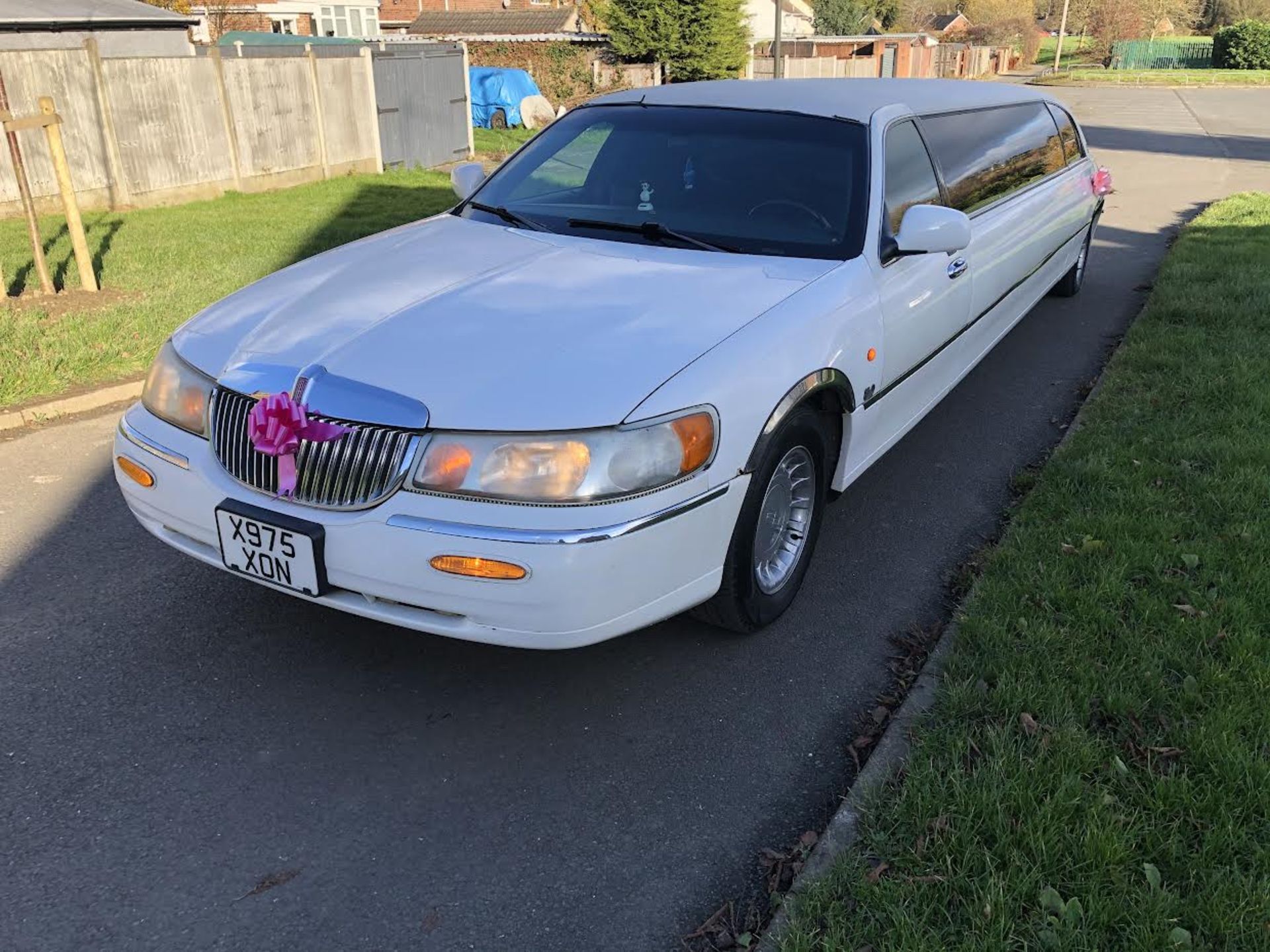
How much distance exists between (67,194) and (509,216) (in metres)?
4.92

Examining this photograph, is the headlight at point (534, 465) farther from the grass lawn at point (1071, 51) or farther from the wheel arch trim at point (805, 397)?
the grass lawn at point (1071, 51)

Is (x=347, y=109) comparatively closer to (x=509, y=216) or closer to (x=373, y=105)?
(x=373, y=105)

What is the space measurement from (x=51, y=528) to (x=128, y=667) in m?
1.39

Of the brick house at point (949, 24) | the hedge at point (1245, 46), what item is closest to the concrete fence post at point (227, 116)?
the hedge at point (1245, 46)

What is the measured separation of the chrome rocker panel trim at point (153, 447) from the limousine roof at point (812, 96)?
101 inches

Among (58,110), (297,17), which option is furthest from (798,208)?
(297,17)

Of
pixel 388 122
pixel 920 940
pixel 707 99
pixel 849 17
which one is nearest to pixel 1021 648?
pixel 920 940

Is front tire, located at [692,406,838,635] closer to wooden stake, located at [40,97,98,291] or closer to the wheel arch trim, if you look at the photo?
the wheel arch trim

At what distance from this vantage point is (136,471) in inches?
129

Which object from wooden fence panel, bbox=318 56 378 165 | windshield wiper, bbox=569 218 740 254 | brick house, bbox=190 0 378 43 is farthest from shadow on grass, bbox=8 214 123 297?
brick house, bbox=190 0 378 43

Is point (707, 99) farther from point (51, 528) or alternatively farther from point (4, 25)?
point (4, 25)

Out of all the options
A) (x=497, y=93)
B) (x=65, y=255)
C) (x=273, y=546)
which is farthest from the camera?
(x=497, y=93)

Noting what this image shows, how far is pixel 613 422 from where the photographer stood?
2699 mm

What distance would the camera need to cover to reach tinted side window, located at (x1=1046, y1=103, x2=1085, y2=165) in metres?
7.29
